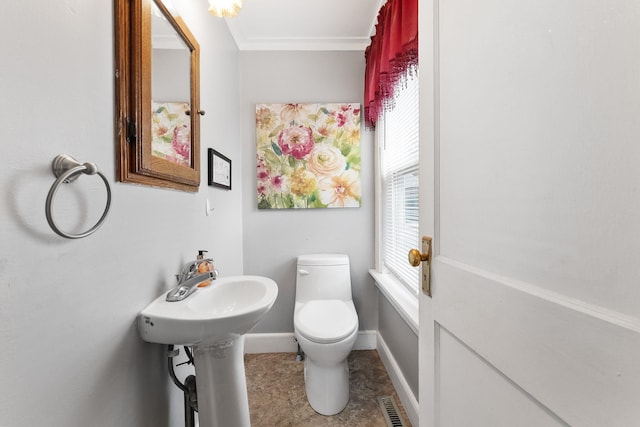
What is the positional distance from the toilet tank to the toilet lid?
0.26 feet

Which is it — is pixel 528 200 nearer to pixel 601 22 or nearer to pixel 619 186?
pixel 619 186

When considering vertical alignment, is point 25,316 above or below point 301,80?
below

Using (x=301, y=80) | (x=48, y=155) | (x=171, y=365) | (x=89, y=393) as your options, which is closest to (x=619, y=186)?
(x=48, y=155)

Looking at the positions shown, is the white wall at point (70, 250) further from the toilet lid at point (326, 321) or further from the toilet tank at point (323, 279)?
the toilet tank at point (323, 279)

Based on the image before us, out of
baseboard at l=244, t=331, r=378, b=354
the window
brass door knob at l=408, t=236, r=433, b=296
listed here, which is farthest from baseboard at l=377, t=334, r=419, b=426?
brass door knob at l=408, t=236, r=433, b=296

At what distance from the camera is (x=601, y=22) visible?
0.33 m

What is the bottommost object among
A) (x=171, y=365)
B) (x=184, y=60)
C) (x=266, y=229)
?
(x=171, y=365)

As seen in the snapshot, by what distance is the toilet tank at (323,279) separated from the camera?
1.82 metres

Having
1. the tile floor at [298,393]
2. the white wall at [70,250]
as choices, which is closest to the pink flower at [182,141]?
the white wall at [70,250]

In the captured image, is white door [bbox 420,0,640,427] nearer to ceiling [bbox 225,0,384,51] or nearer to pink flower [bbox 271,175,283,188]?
ceiling [bbox 225,0,384,51]

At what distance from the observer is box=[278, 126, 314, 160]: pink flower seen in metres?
1.91

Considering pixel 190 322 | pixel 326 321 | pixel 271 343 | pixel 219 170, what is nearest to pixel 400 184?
pixel 326 321

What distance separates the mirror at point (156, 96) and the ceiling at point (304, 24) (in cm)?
73

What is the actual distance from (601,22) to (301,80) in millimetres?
1867
